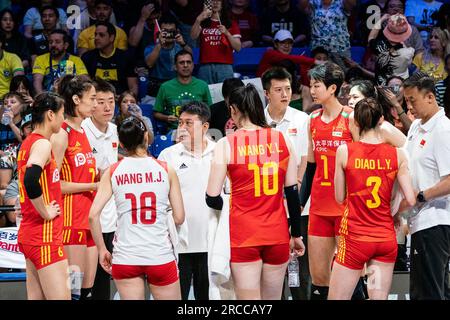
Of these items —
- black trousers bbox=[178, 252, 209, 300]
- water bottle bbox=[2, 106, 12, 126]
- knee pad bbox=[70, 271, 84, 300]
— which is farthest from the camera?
water bottle bbox=[2, 106, 12, 126]

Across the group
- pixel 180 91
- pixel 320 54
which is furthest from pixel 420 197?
pixel 320 54

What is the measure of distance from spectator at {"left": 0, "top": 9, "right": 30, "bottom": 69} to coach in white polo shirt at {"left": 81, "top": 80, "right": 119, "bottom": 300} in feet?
14.4

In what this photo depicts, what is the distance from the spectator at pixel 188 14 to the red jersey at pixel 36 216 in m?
5.75

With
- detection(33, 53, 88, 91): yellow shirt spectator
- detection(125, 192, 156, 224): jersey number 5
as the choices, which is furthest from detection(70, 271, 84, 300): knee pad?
detection(33, 53, 88, 91): yellow shirt spectator

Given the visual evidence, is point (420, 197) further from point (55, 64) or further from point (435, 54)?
point (55, 64)

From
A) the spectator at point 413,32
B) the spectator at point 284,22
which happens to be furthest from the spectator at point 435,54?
the spectator at point 284,22

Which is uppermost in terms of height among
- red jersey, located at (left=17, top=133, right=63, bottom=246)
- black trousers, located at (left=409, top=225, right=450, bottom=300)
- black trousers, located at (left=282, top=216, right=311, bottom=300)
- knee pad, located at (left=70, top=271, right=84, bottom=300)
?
red jersey, located at (left=17, top=133, right=63, bottom=246)

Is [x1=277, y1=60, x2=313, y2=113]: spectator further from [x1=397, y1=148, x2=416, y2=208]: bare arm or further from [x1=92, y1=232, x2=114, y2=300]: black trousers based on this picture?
[x1=397, y1=148, x2=416, y2=208]: bare arm

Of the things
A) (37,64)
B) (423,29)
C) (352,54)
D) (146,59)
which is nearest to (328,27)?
(352,54)

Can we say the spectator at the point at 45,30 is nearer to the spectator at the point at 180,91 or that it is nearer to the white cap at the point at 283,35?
the spectator at the point at 180,91

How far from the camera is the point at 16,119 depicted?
10.2m

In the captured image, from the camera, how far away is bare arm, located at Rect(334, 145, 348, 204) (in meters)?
6.06
